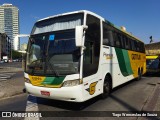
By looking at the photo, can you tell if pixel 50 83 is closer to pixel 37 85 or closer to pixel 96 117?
pixel 37 85

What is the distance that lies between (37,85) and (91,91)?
5.82 feet

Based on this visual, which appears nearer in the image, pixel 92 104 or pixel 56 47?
pixel 56 47

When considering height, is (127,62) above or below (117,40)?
below

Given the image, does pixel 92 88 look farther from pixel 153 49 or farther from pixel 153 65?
pixel 153 49

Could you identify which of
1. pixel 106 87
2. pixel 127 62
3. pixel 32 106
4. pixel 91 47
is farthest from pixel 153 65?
pixel 32 106

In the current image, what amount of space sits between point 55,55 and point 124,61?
567 cm

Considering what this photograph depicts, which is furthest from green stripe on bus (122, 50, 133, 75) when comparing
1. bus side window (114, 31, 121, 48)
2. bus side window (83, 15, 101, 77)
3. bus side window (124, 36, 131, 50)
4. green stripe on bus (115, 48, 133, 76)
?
bus side window (83, 15, 101, 77)

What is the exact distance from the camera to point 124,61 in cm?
1205

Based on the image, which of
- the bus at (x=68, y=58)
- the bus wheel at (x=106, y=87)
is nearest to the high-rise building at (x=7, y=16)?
the bus wheel at (x=106, y=87)

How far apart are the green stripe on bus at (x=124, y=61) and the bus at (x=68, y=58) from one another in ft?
7.07

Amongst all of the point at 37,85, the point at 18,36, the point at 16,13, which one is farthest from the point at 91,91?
the point at 16,13

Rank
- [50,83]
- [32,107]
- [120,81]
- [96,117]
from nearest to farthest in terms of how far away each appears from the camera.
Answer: [96,117] → [50,83] → [32,107] → [120,81]

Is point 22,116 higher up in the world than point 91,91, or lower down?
lower down

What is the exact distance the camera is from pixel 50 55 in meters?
7.36
